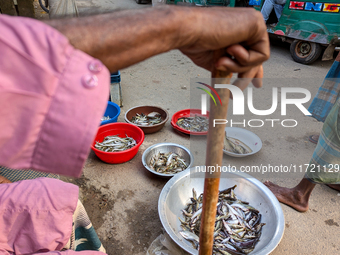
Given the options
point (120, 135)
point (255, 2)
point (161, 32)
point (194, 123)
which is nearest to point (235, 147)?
point (194, 123)

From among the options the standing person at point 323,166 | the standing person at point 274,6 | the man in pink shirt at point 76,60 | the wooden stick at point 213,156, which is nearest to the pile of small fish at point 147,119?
the standing person at point 323,166

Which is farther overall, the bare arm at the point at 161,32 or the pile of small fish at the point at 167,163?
the pile of small fish at the point at 167,163

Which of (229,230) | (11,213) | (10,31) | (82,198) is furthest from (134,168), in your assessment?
(10,31)

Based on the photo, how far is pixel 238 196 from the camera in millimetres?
2729

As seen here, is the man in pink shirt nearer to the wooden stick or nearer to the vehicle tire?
the wooden stick

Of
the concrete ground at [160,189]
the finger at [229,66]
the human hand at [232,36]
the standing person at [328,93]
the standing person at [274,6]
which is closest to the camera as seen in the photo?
the human hand at [232,36]

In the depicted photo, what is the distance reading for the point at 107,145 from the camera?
11.9ft

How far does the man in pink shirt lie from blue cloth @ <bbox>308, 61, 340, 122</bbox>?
2967mm

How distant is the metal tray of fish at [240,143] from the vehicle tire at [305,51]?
452cm

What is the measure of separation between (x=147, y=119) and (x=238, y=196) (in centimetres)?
221

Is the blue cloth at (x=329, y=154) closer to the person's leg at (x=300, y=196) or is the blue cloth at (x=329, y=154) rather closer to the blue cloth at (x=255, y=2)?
the person's leg at (x=300, y=196)

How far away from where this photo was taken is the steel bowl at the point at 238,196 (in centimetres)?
218

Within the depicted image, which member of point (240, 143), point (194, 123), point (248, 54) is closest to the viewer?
point (248, 54)

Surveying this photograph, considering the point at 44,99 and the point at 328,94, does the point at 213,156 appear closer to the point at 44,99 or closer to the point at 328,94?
the point at 44,99
